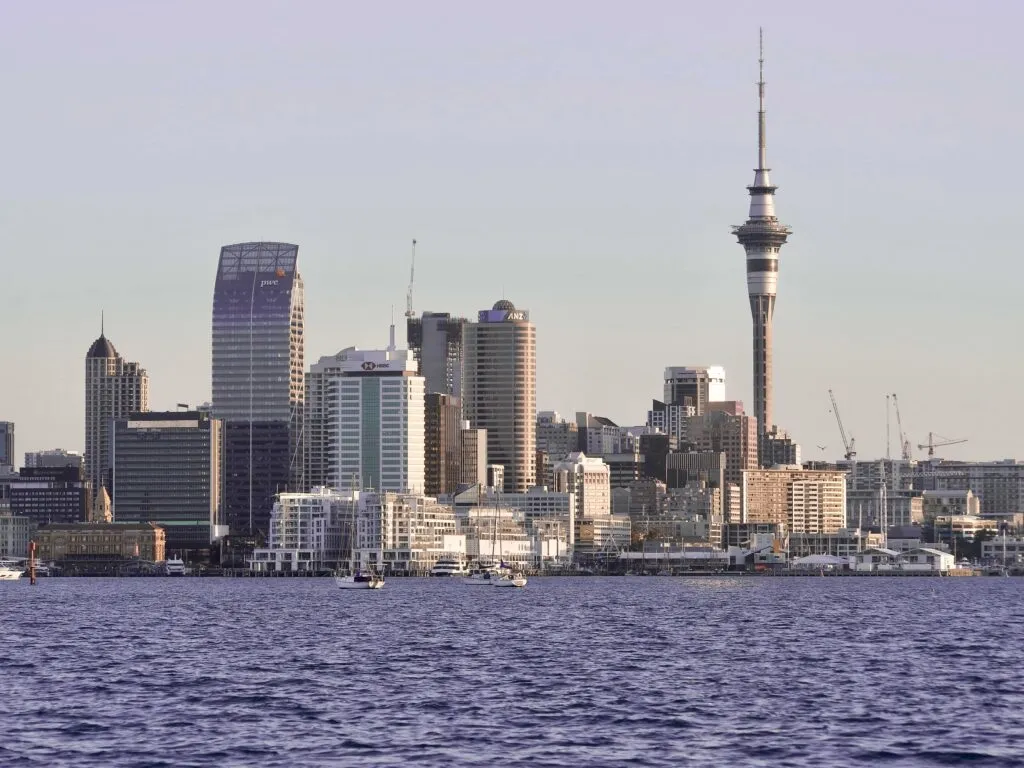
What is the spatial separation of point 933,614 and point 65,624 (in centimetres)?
7543

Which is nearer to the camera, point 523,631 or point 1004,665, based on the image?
point 1004,665

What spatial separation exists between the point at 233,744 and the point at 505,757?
10.3 metres

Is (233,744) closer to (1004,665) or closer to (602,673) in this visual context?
(602,673)

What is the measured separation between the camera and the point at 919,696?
9875 cm

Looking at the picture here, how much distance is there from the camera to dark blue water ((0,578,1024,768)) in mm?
79062

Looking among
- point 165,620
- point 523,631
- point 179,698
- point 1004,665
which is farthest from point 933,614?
point 179,698

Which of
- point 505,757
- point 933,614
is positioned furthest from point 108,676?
point 933,614

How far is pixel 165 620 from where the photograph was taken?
18212cm

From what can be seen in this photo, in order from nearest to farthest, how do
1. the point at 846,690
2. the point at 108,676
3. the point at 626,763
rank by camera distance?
the point at 626,763
the point at 846,690
the point at 108,676

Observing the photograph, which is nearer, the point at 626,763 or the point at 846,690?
the point at 626,763

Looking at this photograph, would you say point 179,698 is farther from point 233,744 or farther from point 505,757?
point 505,757

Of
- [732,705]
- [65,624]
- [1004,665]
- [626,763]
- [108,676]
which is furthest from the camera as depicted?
[65,624]

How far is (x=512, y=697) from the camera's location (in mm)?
97938

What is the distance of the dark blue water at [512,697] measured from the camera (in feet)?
259
